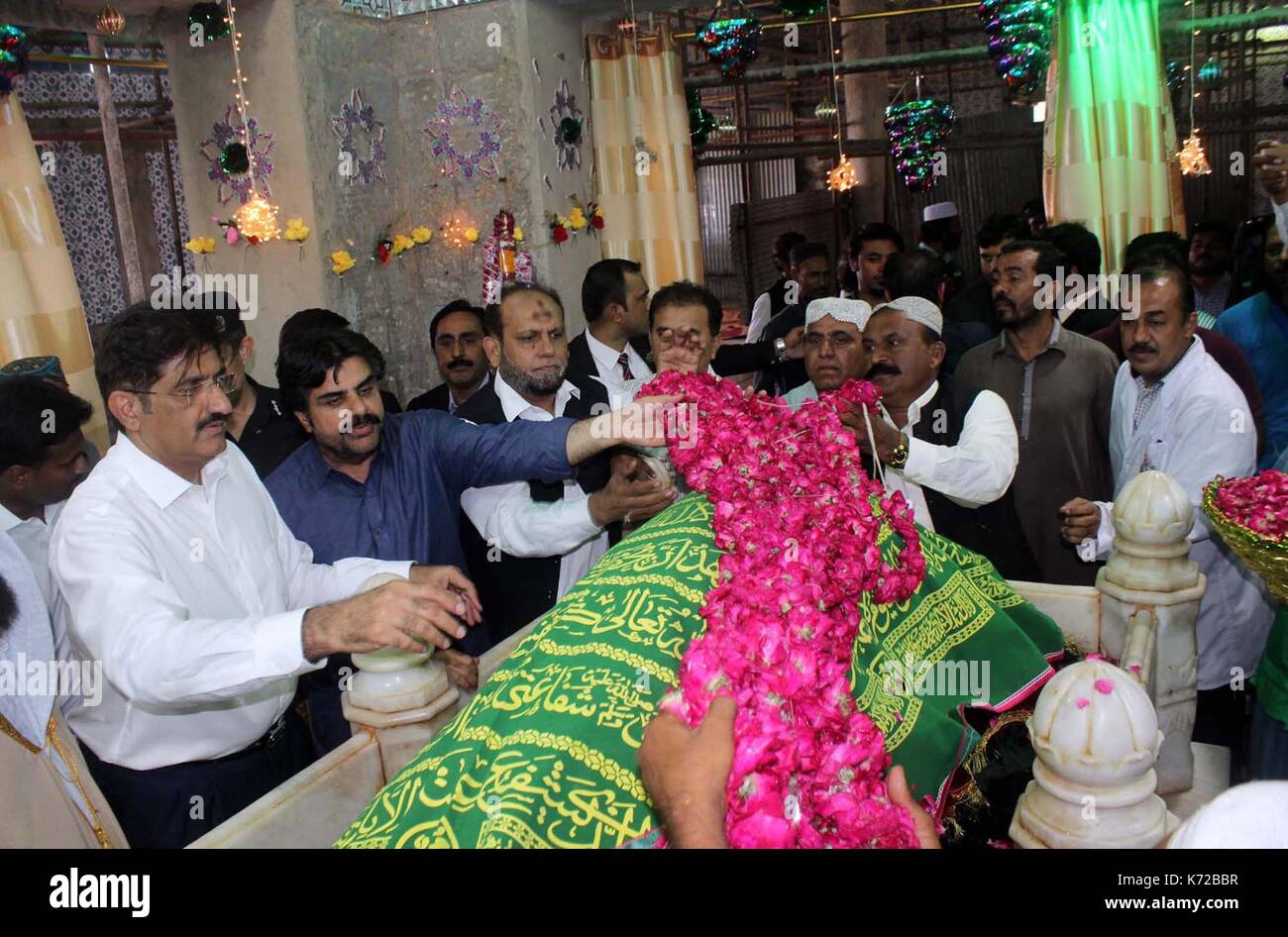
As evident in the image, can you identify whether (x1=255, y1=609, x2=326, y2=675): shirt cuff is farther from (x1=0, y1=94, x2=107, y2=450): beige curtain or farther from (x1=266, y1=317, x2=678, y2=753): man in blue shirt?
(x1=0, y1=94, x2=107, y2=450): beige curtain

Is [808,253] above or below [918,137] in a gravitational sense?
below

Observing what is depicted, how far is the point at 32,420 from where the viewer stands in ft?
9.48

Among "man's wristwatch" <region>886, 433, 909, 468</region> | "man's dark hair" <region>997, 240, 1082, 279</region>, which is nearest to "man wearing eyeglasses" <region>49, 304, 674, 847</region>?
"man's wristwatch" <region>886, 433, 909, 468</region>

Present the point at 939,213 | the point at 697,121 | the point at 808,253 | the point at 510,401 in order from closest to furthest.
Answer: the point at 510,401 → the point at 808,253 → the point at 697,121 → the point at 939,213

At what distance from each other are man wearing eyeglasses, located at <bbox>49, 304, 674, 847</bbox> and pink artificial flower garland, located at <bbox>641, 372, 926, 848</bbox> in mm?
277

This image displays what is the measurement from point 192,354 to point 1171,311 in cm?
321

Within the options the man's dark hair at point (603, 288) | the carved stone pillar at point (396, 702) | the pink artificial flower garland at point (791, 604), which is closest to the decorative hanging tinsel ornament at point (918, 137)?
the man's dark hair at point (603, 288)

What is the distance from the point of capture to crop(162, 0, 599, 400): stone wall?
5660mm

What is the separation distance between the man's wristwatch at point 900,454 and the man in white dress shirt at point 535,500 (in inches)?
27.1

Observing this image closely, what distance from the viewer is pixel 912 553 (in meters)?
2.57

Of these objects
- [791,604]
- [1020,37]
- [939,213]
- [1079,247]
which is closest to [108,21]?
[1020,37]

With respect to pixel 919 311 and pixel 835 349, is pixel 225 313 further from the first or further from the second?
pixel 919 311

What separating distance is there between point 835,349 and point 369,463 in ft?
5.32

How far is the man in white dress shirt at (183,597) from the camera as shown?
1894mm
